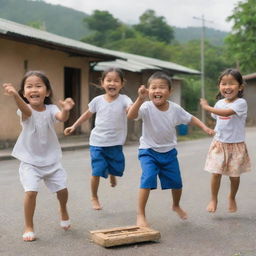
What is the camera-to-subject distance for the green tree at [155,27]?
226 ft

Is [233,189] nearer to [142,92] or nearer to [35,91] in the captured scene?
[142,92]

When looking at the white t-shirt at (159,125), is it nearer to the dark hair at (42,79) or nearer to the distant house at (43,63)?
the dark hair at (42,79)

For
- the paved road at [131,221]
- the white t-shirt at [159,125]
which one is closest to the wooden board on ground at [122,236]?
the paved road at [131,221]

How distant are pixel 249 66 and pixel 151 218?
25.6m

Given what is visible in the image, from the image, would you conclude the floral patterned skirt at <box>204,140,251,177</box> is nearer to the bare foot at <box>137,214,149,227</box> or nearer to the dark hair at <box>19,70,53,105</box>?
the bare foot at <box>137,214,149,227</box>

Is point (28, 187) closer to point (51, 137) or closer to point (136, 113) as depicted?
point (51, 137)

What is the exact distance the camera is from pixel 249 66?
29766 mm

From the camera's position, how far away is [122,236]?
4328 mm

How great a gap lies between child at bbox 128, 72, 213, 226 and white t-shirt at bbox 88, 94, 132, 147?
770 mm

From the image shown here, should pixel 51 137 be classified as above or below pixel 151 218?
above

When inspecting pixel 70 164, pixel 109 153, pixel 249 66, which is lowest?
pixel 70 164

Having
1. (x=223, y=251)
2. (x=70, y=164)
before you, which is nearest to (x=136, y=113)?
(x=223, y=251)

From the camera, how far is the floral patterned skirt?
560 cm

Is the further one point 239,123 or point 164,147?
point 239,123
